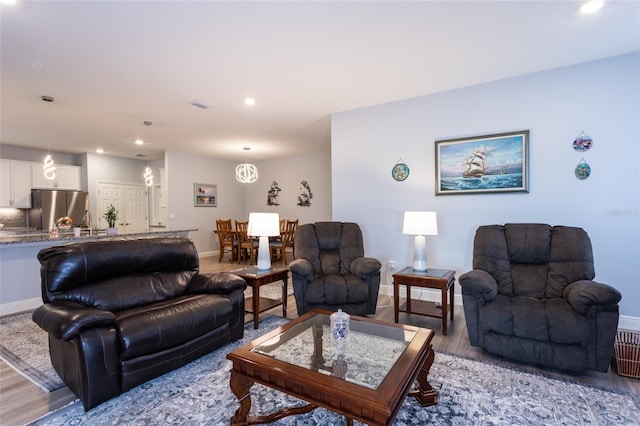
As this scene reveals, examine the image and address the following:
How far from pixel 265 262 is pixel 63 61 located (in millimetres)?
2672

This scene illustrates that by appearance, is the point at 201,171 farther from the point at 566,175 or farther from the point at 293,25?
the point at 566,175

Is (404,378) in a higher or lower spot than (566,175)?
lower

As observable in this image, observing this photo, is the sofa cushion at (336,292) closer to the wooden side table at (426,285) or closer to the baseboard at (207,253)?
the wooden side table at (426,285)

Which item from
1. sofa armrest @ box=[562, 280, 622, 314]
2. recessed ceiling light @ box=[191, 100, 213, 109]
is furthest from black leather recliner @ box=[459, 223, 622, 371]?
recessed ceiling light @ box=[191, 100, 213, 109]

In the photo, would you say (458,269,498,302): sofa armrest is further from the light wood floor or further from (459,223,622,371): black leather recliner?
the light wood floor

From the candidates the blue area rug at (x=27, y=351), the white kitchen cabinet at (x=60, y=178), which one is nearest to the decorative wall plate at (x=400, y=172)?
the blue area rug at (x=27, y=351)

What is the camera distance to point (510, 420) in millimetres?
1665

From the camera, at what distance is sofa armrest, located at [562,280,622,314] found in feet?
6.47

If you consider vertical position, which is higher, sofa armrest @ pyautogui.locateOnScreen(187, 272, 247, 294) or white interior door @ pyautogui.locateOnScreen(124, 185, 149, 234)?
white interior door @ pyautogui.locateOnScreen(124, 185, 149, 234)

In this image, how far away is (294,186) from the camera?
796 centimetres

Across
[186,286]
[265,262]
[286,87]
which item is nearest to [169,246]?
[186,286]

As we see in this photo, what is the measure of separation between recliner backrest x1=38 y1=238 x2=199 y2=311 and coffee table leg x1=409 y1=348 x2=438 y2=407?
2077 mm

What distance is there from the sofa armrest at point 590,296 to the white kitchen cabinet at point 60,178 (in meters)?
8.91

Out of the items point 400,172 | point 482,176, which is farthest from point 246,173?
point 482,176
